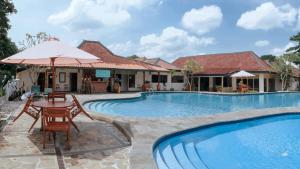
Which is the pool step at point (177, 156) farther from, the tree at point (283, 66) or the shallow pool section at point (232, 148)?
the tree at point (283, 66)

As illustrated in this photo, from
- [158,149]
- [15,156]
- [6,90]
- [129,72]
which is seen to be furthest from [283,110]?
[129,72]

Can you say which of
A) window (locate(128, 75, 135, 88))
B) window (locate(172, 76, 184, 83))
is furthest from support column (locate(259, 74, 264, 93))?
window (locate(128, 75, 135, 88))

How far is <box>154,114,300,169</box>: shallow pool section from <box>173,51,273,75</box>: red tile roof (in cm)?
2191

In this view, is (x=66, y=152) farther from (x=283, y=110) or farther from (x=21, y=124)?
(x=283, y=110)

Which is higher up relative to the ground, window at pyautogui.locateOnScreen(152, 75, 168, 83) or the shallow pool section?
window at pyautogui.locateOnScreen(152, 75, 168, 83)

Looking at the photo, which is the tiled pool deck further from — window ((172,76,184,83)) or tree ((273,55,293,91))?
tree ((273,55,293,91))

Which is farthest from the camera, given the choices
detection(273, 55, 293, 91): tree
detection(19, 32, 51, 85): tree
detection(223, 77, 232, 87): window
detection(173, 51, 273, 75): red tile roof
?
detection(223, 77, 232, 87): window

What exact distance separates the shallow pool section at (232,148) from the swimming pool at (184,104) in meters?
4.11

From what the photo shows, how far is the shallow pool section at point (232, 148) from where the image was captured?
6.72m

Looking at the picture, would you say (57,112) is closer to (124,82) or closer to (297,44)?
(124,82)

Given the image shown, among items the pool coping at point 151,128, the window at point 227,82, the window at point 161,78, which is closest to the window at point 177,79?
the window at point 161,78

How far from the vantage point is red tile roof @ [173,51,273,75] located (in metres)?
→ 32.6

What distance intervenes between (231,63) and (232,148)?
93.5 ft

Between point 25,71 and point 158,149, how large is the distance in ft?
66.2
